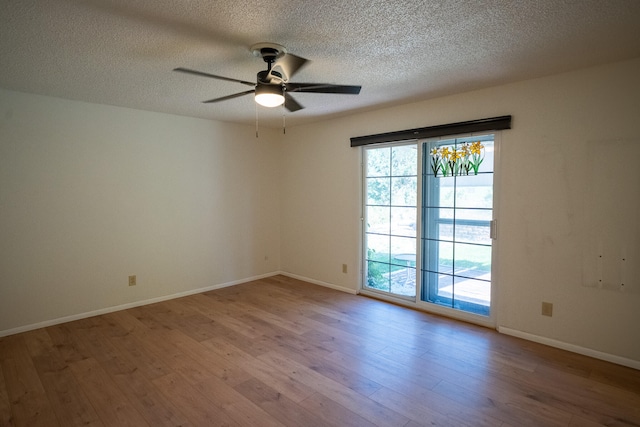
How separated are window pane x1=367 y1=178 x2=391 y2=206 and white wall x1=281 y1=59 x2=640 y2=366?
91 cm

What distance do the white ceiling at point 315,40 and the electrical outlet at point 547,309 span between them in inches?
81.2

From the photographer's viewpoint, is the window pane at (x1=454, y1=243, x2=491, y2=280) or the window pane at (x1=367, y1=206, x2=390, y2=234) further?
the window pane at (x1=367, y1=206, x2=390, y2=234)

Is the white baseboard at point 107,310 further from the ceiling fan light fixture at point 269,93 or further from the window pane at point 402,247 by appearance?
the ceiling fan light fixture at point 269,93

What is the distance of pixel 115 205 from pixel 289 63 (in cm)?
294

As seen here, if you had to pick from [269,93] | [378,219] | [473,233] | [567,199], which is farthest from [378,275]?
[269,93]

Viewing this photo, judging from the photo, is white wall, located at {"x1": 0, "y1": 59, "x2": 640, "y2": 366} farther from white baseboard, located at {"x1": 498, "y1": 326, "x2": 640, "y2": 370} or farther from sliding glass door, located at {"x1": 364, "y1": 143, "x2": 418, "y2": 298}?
sliding glass door, located at {"x1": 364, "y1": 143, "x2": 418, "y2": 298}

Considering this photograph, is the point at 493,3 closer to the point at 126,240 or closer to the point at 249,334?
the point at 249,334

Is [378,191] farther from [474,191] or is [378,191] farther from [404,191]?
[474,191]

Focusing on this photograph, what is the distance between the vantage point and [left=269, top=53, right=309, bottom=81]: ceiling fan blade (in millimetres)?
2221

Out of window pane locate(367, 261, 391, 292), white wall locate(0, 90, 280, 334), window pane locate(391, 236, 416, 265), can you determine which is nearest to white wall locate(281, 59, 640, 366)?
window pane locate(391, 236, 416, 265)

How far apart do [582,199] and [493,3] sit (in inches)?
77.2

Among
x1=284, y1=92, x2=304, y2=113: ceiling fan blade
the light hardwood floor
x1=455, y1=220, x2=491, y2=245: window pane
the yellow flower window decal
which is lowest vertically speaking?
the light hardwood floor

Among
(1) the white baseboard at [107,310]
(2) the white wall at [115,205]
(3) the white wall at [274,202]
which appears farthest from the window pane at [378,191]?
(1) the white baseboard at [107,310]

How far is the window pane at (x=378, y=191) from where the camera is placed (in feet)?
14.7
